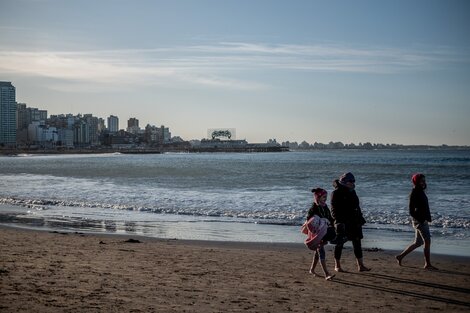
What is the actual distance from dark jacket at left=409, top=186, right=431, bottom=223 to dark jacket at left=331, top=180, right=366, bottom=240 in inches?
48.1

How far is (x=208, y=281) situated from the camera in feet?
26.1

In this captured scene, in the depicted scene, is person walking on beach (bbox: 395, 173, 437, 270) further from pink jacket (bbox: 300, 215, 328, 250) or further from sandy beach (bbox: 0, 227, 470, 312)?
pink jacket (bbox: 300, 215, 328, 250)

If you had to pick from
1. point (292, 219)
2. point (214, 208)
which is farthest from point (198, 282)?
point (214, 208)

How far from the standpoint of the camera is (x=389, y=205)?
2128 cm

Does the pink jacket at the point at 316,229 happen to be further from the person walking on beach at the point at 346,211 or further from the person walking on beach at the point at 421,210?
the person walking on beach at the point at 421,210

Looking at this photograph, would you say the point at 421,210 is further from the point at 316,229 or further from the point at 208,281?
the point at 208,281

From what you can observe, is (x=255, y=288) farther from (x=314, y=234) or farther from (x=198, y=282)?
(x=314, y=234)

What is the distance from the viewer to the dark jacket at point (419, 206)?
9.23 m

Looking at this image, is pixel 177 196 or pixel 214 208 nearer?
pixel 214 208

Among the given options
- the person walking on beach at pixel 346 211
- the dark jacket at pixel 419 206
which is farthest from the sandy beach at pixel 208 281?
the dark jacket at pixel 419 206

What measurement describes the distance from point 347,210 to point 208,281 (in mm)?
2627

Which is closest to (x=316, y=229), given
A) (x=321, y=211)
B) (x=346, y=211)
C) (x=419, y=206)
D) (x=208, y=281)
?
(x=321, y=211)

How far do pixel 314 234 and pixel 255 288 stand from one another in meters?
1.42

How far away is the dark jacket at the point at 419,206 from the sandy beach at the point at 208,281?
0.96 metres
